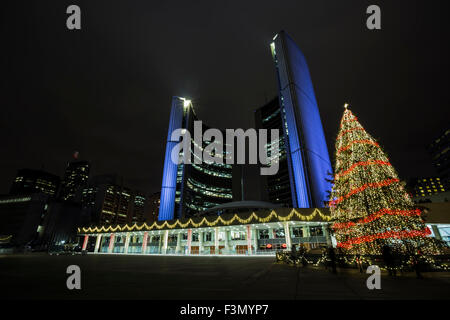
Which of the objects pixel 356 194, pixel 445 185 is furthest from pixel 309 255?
pixel 445 185

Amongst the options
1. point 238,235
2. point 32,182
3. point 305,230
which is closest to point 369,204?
point 305,230

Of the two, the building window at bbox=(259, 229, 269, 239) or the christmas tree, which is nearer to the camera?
the christmas tree

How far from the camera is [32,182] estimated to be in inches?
6427

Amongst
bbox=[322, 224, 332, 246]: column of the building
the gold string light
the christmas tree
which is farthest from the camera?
bbox=[322, 224, 332, 246]: column of the building

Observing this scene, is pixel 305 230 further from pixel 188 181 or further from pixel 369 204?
pixel 188 181

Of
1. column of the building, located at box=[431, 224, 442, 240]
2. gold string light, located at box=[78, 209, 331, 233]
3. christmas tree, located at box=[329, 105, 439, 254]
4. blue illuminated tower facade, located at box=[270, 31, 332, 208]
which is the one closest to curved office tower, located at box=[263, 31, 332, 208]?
blue illuminated tower facade, located at box=[270, 31, 332, 208]

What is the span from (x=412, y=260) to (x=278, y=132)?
11350 centimetres

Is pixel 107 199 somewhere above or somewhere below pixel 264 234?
above

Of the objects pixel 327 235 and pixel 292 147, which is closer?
pixel 327 235

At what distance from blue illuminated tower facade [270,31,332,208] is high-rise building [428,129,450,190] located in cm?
9030

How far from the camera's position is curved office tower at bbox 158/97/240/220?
73938 millimetres

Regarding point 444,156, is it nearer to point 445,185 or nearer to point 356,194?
point 445,185

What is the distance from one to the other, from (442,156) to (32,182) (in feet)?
938

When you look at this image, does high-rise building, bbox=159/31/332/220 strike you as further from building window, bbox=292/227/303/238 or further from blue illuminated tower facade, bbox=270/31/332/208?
building window, bbox=292/227/303/238
